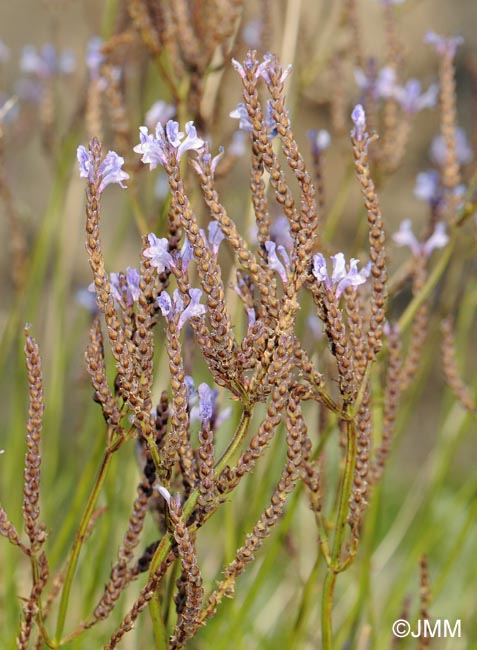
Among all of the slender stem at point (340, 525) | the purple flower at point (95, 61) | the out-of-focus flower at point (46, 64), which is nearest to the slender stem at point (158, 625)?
the slender stem at point (340, 525)

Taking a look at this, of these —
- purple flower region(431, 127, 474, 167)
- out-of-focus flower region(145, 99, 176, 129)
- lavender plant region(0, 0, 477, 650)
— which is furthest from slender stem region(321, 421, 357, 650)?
purple flower region(431, 127, 474, 167)

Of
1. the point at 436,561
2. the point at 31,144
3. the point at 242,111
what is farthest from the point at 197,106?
the point at 31,144

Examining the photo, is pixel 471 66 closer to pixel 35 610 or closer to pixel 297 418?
pixel 297 418

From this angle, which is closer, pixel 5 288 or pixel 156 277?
pixel 156 277

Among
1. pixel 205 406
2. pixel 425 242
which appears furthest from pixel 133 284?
pixel 425 242

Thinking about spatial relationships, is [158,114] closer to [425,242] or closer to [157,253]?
[425,242]

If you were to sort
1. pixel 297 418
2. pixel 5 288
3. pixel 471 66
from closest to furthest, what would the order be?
pixel 297 418, pixel 471 66, pixel 5 288
